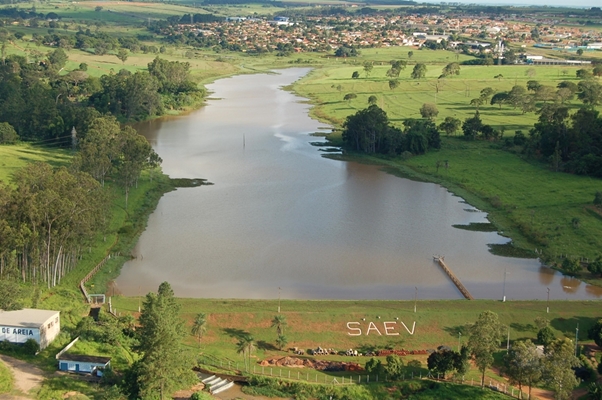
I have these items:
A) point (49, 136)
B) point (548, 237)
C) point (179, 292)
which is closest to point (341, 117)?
point (49, 136)

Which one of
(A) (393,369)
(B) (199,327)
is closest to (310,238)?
(B) (199,327)

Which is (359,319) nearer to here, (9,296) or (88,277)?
(88,277)

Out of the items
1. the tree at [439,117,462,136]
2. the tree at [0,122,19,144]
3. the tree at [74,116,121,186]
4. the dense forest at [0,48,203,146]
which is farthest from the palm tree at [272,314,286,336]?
the tree at [439,117,462,136]

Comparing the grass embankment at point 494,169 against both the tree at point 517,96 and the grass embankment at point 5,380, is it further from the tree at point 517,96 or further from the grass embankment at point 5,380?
the grass embankment at point 5,380

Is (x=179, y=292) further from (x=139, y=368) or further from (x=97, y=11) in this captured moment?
(x=97, y=11)

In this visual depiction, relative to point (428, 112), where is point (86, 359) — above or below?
below
